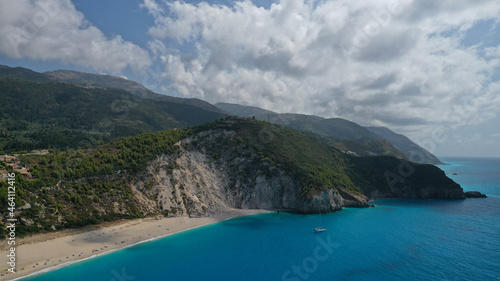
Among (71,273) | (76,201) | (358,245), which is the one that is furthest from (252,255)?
(76,201)

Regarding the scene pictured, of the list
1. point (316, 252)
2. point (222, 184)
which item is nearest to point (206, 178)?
point (222, 184)

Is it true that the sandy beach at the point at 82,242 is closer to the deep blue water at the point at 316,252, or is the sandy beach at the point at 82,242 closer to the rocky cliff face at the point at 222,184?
the deep blue water at the point at 316,252

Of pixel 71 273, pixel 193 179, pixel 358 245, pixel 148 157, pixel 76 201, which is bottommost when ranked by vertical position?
pixel 71 273

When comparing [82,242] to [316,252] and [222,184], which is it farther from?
[316,252]

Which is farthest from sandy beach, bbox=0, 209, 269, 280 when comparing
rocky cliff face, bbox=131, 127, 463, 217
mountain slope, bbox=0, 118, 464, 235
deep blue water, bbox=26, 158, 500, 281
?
rocky cliff face, bbox=131, 127, 463, 217

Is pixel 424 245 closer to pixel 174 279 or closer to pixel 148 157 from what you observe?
pixel 174 279
